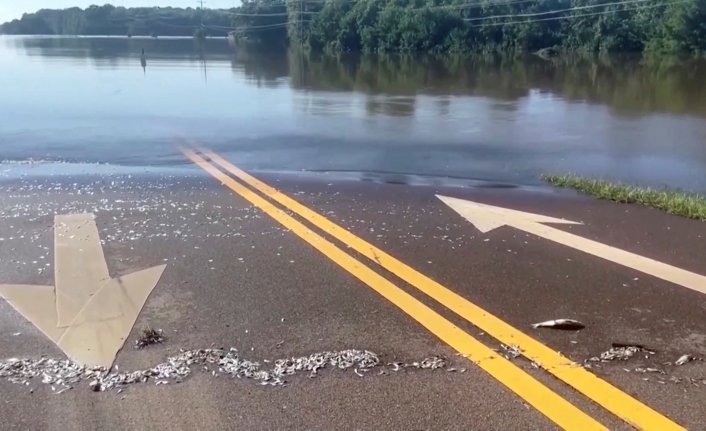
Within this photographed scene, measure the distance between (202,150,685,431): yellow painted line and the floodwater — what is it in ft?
11.9

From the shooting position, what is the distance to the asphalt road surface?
3.20 meters

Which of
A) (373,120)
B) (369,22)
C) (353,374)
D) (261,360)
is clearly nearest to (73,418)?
(261,360)

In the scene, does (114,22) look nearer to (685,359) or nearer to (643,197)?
(643,197)

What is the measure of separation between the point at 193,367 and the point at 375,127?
34.9ft

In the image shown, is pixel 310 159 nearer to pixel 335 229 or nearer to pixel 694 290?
pixel 335 229

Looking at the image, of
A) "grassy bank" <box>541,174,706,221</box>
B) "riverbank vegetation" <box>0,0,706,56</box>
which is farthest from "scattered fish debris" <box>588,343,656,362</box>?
"riverbank vegetation" <box>0,0,706,56</box>

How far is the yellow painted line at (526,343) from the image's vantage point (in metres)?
3.13

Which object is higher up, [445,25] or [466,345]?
[445,25]

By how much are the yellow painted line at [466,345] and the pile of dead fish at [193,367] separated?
0.84ft

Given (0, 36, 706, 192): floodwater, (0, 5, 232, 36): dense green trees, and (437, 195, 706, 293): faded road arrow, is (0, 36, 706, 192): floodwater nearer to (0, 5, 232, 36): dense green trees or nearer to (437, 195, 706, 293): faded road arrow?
(437, 195, 706, 293): faded road arrow

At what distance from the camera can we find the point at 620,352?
3.76m

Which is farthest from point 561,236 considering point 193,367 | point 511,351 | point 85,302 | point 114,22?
point 114,22

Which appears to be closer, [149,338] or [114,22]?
[149,338]

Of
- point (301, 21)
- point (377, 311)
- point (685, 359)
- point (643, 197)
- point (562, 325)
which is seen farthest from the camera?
point (301, 21)
